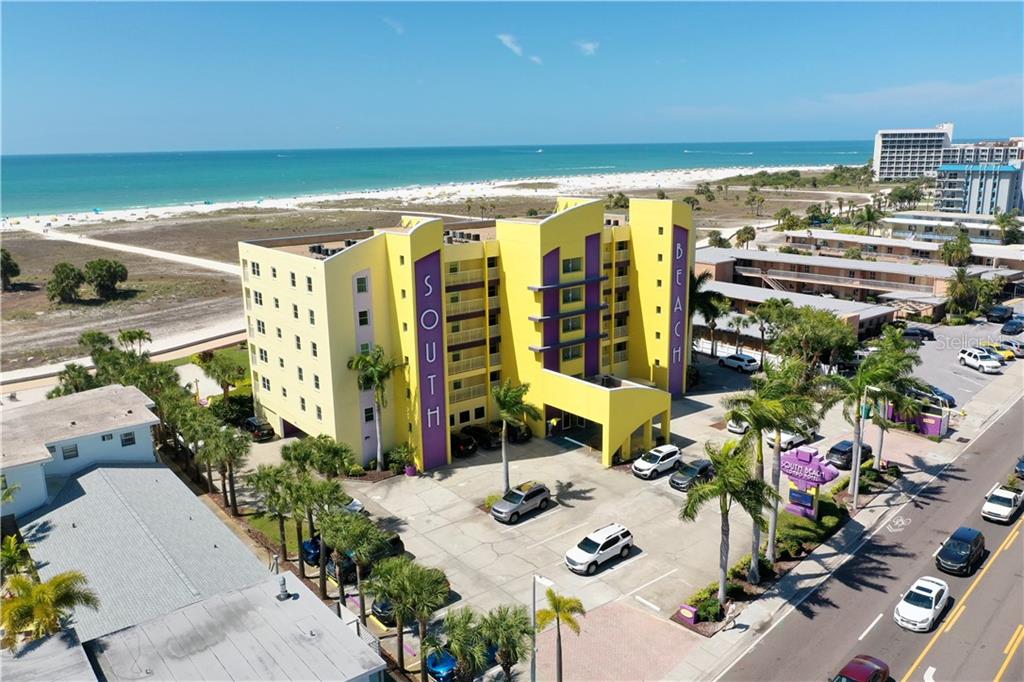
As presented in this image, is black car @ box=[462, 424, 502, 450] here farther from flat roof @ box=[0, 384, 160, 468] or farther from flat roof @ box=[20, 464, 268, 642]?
flat roof @ box=[0, 384, 160, 468]

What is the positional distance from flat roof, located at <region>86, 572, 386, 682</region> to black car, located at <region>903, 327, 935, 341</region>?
7117 cm

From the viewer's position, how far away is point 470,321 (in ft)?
172

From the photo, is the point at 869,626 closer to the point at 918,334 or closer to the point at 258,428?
the point at 258,428

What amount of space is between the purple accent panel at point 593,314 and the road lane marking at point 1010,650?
31.1 meters

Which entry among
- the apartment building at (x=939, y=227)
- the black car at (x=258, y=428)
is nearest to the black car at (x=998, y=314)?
the apartment building at (x=939, y=227)

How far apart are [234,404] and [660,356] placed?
113ft

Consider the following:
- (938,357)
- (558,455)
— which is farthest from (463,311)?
(938,357)

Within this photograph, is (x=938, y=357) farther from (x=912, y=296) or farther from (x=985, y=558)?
(x=985, y=558)

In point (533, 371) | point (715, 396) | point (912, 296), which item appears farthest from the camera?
point (912, 296)

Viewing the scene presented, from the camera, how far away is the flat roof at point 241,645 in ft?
75.4

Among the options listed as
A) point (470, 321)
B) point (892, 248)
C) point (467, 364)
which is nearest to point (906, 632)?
point (467, 364)

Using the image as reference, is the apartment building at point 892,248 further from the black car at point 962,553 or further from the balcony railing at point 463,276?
the black car at point 962,553

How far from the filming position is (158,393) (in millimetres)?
50531

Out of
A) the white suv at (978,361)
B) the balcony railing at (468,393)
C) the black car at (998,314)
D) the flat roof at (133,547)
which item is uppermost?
the balcony railing at (468,393)
